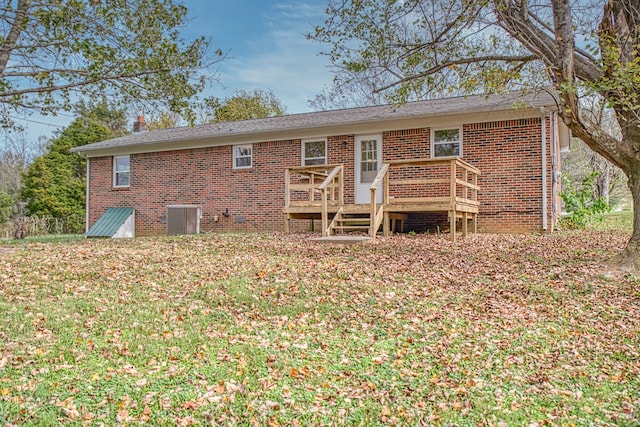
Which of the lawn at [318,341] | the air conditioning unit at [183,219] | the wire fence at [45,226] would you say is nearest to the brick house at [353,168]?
the air conditioning unit at [183,219]

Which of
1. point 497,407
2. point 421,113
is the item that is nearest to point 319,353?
point 497,407

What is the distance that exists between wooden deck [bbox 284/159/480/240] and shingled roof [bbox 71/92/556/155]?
136cm

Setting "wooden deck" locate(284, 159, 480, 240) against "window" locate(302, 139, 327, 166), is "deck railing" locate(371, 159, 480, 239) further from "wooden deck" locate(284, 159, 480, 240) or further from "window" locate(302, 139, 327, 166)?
"window" locate(302, 139, 327, 166)

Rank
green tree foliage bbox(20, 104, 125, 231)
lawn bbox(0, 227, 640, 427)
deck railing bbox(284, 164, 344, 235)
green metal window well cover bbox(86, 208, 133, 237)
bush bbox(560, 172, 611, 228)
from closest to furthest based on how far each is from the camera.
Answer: lawn bbox(0, 227, 640, 427), deck railing bbox(284, 164, 344, 235), bush bbox(560, 172, 611, 228), green metal window well cover bbox(86, 208, 133, 237), green tree foliage bbox(20, 104, 125, 231)

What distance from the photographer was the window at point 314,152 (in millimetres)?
13578

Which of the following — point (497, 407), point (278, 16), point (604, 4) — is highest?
point (278, 16)

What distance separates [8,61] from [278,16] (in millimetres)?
6681

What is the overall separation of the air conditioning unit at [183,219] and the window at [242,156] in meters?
1.91

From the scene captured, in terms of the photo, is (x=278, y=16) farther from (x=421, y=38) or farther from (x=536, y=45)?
(x=536, y=45)

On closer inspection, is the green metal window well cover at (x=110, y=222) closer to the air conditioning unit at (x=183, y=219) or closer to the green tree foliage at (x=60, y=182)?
the air conditioning unit at (x=183, y=219)

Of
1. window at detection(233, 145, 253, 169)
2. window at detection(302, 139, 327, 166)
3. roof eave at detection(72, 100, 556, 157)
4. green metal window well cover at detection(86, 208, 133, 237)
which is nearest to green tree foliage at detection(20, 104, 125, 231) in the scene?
roof eave at detection(72, 100, 556, 157)

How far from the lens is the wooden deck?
9531 millimetres

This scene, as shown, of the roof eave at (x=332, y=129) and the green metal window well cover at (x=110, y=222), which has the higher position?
the roof eave at (x=332, y=129)

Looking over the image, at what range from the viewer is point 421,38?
8.68 meters
